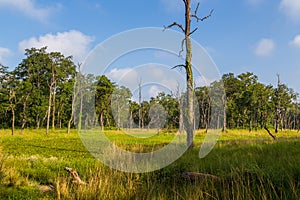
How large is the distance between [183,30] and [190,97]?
3999mm

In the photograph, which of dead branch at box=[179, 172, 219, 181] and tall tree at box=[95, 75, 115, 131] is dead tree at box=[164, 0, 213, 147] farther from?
dead branch at box=[179, 172, 219, 181]

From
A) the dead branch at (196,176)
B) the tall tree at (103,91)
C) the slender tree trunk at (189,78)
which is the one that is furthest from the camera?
the slender tree trunk at (189,78)

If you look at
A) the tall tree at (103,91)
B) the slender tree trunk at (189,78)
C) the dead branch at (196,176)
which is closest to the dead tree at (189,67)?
the slender tree trunk at (189,78)

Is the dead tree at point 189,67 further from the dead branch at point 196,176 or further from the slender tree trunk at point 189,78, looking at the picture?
the dead branch at point 196,176

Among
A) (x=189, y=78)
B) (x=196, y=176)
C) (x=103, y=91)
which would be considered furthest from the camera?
(x=103, y=91)

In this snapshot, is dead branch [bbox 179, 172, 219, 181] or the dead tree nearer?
dead branch [bbox 179, 172, 219, 181]

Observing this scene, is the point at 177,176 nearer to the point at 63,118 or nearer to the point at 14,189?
the point at 14,189

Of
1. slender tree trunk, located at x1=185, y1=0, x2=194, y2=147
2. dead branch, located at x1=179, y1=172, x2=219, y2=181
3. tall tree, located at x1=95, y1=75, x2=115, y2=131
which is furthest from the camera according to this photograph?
slender tree trunk, located at x1=185, y1=0, x2=194, y2=147

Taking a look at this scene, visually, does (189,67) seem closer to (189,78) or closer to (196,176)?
(189,78)

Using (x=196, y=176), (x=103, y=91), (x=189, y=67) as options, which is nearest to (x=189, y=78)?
(x=189, y=67)

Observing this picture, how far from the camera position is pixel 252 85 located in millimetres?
51906

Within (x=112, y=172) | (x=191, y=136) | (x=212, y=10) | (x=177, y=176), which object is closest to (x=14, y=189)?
(x=112, y=172)

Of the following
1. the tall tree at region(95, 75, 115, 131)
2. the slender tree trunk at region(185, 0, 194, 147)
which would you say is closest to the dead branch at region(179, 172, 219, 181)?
the tall tree at region(95, 75, 115, 131)

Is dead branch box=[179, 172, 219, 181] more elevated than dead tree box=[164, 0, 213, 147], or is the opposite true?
dead tree box=[164, 0, 213, 147]
